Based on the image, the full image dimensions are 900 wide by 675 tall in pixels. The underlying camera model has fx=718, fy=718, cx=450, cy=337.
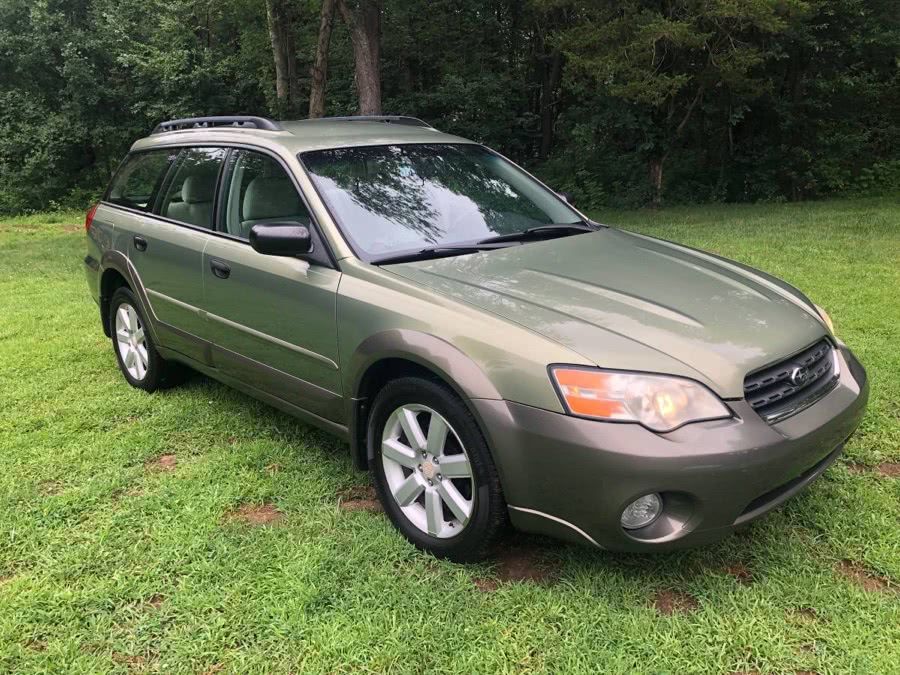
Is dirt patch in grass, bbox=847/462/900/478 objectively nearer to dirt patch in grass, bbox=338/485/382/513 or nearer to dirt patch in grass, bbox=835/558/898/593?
dirt patch in grass, bbox=835/558/898/593

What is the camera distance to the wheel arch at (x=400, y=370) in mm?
2545

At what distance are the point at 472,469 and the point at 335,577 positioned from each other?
69 cm

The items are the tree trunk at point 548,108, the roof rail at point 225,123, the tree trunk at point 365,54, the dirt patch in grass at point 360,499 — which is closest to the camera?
the dirt patch in grass at point 360,499

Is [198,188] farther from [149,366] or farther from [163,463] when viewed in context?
[163,463]

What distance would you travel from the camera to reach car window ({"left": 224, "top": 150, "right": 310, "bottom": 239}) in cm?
352

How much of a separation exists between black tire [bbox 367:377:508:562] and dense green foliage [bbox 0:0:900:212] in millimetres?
10731

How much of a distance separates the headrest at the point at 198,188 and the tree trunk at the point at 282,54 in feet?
47.1

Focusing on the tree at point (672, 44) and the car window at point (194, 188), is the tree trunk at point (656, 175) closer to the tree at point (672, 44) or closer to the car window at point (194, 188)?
the tree at point (672, 44)

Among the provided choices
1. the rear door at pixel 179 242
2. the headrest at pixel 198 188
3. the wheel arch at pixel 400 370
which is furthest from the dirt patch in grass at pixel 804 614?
the headrest at pixel 198 188

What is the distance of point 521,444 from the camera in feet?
7.93

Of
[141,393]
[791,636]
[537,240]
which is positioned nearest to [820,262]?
[537,240]

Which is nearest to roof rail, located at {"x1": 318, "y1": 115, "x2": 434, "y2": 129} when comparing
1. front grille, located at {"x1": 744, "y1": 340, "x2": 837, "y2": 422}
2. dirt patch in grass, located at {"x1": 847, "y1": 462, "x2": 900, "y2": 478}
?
front grille, located at {"x1": 744, "y1": 340, "x2": 837, "y2": 422}

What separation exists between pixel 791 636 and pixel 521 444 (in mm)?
1090

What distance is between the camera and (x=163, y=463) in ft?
12.5
